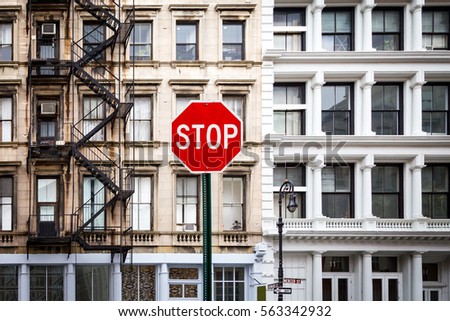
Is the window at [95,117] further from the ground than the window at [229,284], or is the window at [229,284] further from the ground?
the window at [95,117]

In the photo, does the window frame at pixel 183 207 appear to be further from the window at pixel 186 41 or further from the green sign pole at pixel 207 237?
the green sign pole at pixel 207 237

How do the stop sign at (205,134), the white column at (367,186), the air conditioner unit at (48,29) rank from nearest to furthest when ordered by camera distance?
the stop sign at (205,134), the white column at (367,186), the air conditioner unit at (48,29)

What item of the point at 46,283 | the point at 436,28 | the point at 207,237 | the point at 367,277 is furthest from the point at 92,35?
the point at 207,237

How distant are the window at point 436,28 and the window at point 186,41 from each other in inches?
188

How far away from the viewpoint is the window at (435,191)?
14836mm

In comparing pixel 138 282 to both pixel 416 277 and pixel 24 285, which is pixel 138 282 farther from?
pixel 416 277

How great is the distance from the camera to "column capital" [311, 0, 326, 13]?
14.8 meters

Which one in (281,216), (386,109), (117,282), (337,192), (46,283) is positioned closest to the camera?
(281,216)

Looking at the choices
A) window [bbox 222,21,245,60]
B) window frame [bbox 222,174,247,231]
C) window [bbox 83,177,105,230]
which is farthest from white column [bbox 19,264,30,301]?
window [bbox 222,21,245,60]

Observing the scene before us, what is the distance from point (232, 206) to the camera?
14648 millimetres

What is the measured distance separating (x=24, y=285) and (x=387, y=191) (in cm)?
771

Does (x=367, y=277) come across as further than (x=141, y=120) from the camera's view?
Yes

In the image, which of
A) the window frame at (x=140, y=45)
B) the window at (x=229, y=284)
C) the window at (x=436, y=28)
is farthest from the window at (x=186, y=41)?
the window at (x=436, y=28)

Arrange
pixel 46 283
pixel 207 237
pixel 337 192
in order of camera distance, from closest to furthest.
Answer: pixel 207 237, pixel 46 283, pixel 337 192
